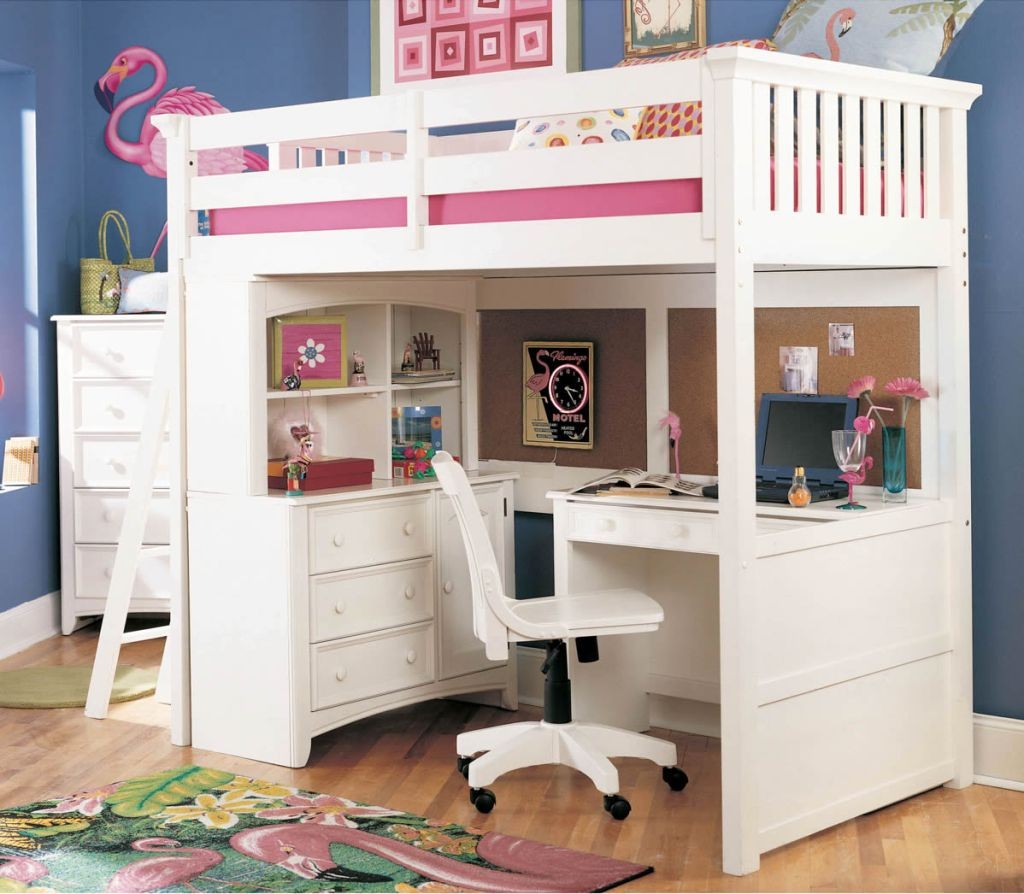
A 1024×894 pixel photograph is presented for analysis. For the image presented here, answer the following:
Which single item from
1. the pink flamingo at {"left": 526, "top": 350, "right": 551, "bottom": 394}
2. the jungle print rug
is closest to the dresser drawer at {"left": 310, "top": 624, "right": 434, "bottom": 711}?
the jungle print rug

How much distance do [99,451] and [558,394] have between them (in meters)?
1.99

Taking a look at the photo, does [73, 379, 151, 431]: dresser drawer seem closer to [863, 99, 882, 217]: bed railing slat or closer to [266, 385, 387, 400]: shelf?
[266, 385, 387, 400]: shelf

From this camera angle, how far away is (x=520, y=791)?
11.8 ft

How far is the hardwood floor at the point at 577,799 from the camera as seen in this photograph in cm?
308

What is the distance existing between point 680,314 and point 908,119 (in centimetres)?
95

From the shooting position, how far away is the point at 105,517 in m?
5.37

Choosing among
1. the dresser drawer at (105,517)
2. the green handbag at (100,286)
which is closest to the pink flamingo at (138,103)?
the green handbag at (100,286)

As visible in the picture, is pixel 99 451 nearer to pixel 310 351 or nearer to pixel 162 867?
pixel 310 351

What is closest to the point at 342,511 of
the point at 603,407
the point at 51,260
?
the point at 603,407

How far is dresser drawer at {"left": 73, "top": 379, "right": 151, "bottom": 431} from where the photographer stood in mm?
5328

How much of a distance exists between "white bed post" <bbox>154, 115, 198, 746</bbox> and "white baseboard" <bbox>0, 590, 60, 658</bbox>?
1360 millimetres

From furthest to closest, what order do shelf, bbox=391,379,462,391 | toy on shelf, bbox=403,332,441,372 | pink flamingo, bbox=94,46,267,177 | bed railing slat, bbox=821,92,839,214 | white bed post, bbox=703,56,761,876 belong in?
pink flamingo, bbox=94,46,267,177 < toy on shelf, bbox=403,332,441,372 < shelf, bbox=391,379,462,391 < bed railing slat, bbox=821,92,839,214 < white bed post, bbox=703,56,761,876

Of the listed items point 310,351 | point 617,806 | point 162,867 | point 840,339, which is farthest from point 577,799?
point 310,351

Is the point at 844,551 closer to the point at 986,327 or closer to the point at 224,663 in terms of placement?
the point at 986,327
